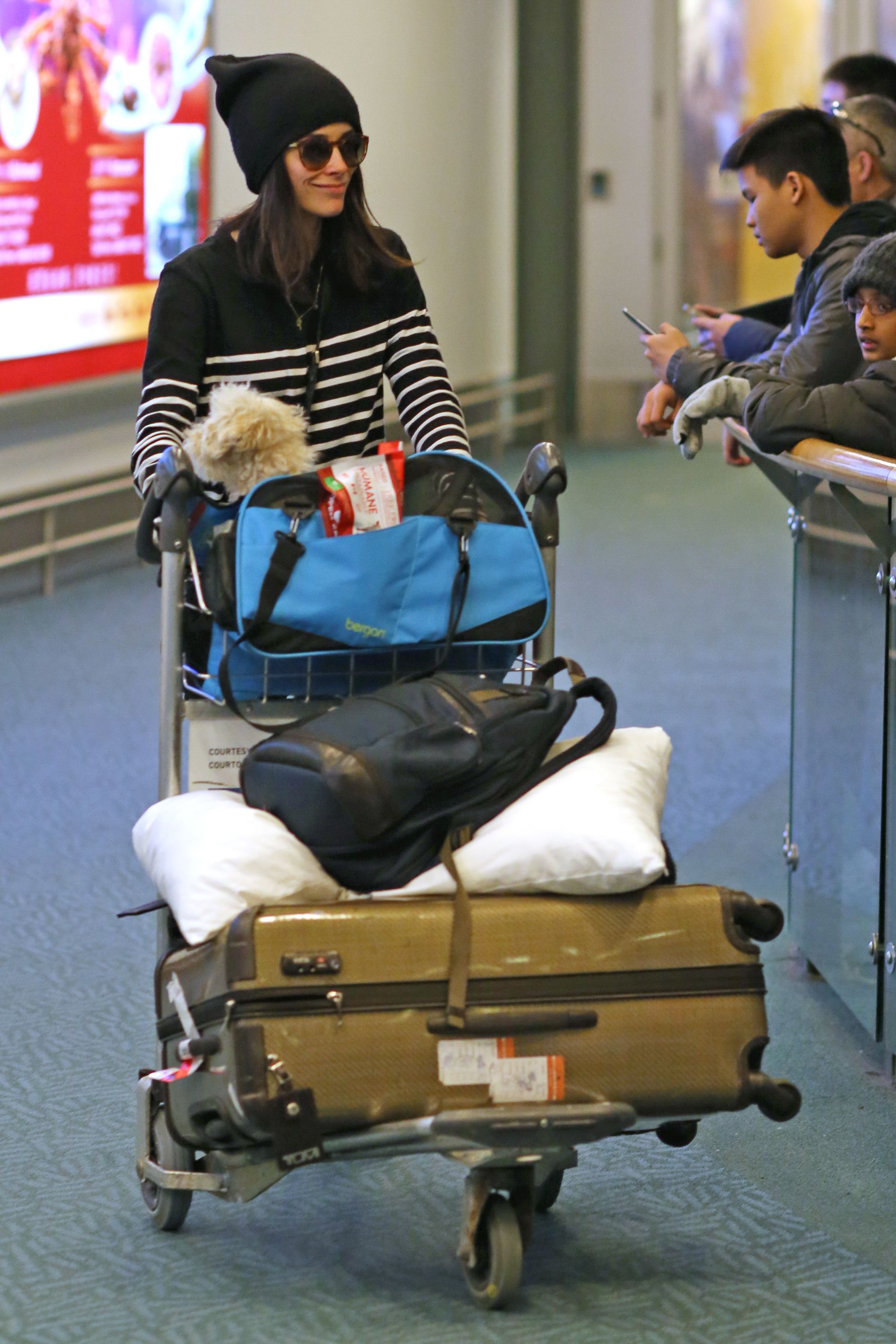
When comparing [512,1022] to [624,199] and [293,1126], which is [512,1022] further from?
[624,199]

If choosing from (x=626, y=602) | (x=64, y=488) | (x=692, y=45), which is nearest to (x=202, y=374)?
(x=626, y=602)

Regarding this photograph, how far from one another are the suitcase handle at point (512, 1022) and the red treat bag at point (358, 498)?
0.60 m

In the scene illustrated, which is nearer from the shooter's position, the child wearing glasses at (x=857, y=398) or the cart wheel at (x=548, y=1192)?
the cart wheel at (x=548, y=1192)

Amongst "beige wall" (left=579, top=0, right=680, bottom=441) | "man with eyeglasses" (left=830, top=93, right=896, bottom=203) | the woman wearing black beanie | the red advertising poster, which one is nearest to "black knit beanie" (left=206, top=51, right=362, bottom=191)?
the woman wearing black beanie

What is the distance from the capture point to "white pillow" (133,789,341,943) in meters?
1.89

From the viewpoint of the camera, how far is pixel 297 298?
231cm

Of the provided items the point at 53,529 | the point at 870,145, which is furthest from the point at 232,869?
the point at 53,529

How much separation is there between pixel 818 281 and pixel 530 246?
7998 mm

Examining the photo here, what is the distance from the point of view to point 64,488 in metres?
6.90

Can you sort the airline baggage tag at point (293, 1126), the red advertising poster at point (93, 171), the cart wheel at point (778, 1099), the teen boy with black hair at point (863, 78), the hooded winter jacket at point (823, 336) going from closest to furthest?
the airline baggage tag at point (293, 1126), the cart wheel at point (778, 1099), the hooded winter jacket at point (823, 336), the teen boy with black hair at point (863, 78), the red advertising poster at point (93, 171)

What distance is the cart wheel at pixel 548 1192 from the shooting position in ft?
7.27

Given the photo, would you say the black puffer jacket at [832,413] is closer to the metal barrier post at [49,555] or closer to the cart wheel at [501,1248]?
the cart wheel at [501,1248]

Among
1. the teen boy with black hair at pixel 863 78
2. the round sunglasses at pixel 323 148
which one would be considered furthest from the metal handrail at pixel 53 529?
the round sunglasses at pixel 323 148

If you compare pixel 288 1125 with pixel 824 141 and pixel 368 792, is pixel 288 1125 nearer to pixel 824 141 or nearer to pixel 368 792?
pixel 368 792
